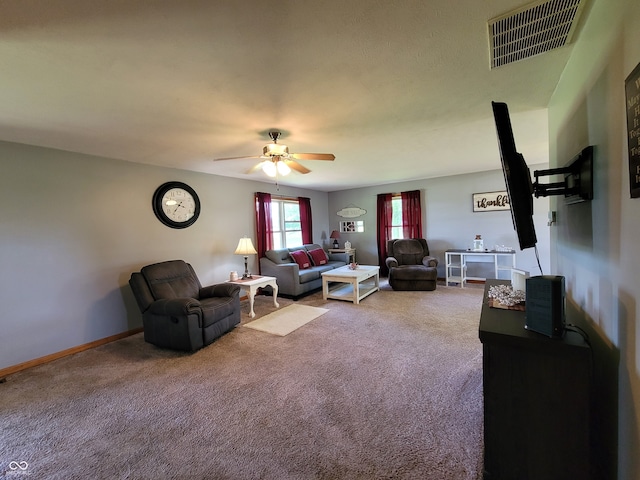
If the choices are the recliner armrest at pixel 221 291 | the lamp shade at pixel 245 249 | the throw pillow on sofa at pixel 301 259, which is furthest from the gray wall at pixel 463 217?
the recliner armrest at pixel 221 291

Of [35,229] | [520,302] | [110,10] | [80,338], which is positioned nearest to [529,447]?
[520,302]

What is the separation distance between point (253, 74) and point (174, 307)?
238 cm

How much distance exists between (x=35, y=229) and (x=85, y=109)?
169 cm

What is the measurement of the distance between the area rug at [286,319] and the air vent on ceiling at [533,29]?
317 cm

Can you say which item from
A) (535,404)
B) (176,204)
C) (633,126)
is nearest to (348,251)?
(176,204)

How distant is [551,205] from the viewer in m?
2.24

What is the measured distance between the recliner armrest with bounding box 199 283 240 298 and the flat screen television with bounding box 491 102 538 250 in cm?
309

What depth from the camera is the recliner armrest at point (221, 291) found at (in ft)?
11.5

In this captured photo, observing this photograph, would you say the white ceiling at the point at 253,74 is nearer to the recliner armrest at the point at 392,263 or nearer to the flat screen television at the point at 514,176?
the flat screen television at the point at 514,176

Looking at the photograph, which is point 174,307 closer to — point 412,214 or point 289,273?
point 289,273

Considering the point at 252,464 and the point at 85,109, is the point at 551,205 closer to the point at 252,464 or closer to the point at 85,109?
the point at 252,464

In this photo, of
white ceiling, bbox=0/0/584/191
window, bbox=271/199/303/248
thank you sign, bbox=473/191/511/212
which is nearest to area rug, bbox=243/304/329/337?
window, bbox=271/199/303/248

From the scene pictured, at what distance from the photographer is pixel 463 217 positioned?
568 cm

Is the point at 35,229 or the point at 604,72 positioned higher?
the point at 604,72
